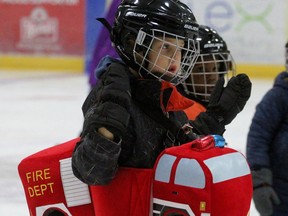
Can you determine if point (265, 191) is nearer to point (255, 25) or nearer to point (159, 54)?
point (159, 54)

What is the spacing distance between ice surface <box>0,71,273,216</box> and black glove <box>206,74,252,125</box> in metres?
1.45

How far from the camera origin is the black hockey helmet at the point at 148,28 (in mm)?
1651

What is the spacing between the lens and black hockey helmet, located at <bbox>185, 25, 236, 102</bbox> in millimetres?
2459

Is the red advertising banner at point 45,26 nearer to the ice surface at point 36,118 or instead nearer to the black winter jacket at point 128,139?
the ice surface at point 36,118

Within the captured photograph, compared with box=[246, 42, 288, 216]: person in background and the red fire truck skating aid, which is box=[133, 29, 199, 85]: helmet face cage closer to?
the red fire truck skating aid

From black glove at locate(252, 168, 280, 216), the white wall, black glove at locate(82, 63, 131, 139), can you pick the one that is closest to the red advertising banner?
the white wall

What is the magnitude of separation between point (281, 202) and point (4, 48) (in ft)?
27.3

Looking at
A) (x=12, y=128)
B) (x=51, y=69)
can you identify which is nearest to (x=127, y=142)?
(x=12, y=128)

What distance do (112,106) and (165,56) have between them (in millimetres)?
207

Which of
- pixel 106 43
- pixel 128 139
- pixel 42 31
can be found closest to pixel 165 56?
pixel 128 139

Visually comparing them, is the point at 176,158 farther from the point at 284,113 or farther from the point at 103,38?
the point at 103,38

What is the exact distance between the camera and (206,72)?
8.10ft

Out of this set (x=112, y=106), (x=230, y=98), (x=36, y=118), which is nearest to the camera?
(x=112, y=106)

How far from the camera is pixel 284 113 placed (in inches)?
102
